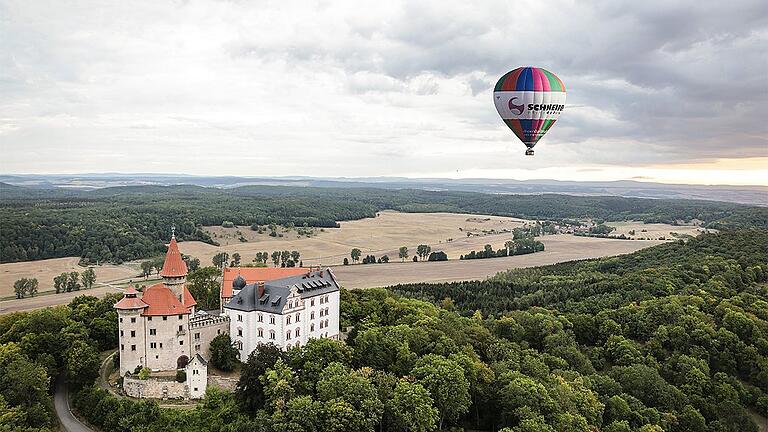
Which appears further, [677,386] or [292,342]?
[677,386]

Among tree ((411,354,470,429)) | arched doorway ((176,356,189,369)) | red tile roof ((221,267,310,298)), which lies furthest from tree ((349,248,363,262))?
tree ((411,354,470,429))

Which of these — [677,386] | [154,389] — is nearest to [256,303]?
[154,389]

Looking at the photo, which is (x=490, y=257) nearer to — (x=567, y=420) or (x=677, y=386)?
(x=677, y=386)

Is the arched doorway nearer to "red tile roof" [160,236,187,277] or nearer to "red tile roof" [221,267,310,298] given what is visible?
"red tile roof" [160,236,187,277]

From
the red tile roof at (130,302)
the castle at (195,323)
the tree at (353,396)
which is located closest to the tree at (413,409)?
the tree at (353,396)

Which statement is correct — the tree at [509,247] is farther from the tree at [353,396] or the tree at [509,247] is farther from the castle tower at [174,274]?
the tree at [353,396]
